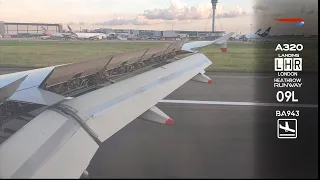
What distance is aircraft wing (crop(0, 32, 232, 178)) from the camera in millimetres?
1006

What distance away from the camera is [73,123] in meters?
1.24

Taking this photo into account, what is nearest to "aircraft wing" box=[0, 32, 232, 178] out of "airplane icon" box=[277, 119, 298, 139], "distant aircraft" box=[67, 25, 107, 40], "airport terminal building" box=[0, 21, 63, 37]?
"distant aircraft" box=[67, 25, 107, 40]

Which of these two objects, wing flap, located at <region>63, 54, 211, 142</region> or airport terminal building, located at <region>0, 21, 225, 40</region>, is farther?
airport terminal building, located at <region>0, 21, 225, 40</region>

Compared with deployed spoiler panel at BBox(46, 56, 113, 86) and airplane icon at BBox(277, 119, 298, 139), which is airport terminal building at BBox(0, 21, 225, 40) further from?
airplane icon at BBox(277, 119, 298, 139)

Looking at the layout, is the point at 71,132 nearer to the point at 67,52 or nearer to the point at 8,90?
the point at 8,90

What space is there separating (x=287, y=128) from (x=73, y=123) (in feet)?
3.22

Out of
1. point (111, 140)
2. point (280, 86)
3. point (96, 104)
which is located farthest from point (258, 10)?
point (111, 140)

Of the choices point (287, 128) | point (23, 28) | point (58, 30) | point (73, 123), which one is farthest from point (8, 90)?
point (287, 128)

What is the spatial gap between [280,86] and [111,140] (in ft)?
5.17

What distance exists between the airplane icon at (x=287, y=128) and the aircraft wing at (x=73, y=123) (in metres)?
0.73

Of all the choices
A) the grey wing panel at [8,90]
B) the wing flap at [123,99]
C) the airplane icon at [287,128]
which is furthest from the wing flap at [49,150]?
the airplane icon at [287,128]

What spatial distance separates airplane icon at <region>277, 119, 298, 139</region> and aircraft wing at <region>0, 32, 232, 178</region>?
725mm

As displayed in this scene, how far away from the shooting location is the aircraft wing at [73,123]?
3.30ft

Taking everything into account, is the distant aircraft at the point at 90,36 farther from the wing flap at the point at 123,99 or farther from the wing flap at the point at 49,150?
the wing flap at the point at 49,150
